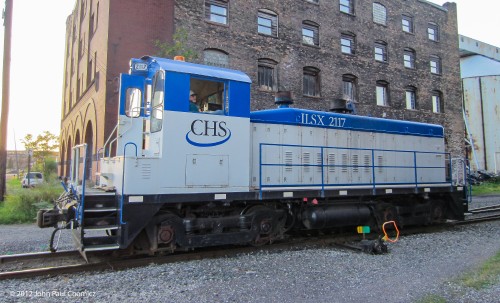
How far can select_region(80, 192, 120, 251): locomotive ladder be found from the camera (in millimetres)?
6082

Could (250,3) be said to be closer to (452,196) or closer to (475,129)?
(452,196)

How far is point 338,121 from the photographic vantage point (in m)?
9.86

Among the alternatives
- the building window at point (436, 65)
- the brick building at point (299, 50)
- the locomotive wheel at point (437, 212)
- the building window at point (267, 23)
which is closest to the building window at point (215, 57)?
the brick building at point (299, 50)

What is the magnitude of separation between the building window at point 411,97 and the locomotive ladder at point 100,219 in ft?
82.1

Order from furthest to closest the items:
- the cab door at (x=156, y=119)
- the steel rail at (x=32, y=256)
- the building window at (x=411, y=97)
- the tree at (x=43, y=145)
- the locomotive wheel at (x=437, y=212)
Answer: the tree at (x=43, y=145) → the building window at (x=411, y=97) → the locomotive wheel at (x=437, y=212) → the cab door at (x=156, y=119) → the steel rail at (x=32, y=256)

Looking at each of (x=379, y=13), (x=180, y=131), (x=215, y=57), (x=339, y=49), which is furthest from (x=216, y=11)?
(x=180, y=131)

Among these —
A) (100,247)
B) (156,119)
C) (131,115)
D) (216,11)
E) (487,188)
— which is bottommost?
(100,247)

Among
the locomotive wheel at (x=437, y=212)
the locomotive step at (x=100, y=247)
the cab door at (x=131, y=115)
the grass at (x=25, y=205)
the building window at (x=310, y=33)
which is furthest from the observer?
the building window at (x=310, y=33)

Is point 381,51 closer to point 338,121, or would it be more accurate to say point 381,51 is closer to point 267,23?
point 267,23

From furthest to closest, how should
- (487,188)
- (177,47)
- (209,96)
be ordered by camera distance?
(487,188) < (177,47) < (209,96)

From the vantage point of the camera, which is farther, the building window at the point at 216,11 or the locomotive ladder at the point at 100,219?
the building window at the point at 216,11

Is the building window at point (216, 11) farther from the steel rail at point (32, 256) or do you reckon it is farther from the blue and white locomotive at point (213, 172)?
the steel rail at point (32, 256)

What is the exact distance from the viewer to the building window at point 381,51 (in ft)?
83.7

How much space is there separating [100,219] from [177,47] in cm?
1104
